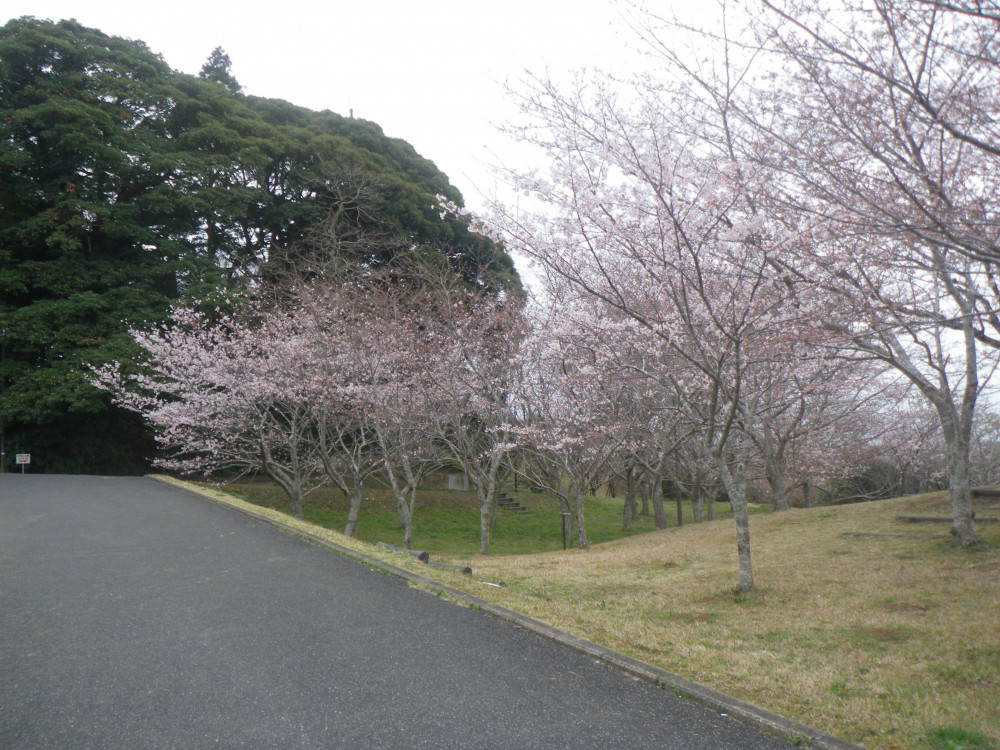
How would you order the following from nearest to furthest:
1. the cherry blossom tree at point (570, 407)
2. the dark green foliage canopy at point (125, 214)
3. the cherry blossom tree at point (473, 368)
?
the cherry blossom tree at point (570, 407) < the cherry blossom tree at point (473, 368) < the dark green foliage canopy at point (125, 214)

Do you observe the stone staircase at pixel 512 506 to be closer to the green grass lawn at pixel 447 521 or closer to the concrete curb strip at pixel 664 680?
the green grass lawn at pixel 447 521

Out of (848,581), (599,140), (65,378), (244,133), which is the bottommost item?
(848,581)

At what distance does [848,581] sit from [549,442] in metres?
6.28

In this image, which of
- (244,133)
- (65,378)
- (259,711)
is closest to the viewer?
(259,711)

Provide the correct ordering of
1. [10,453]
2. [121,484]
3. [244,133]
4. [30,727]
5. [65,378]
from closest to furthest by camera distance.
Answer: [30,727], [121,484], [65,378], [10,453], [244,133]

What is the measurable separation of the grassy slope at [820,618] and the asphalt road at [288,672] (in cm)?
63

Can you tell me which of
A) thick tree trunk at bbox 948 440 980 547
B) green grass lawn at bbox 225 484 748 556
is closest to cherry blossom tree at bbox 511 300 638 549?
green grass lawn at bbox 225 484 748 556

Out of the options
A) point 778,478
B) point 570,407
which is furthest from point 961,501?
point 570,407

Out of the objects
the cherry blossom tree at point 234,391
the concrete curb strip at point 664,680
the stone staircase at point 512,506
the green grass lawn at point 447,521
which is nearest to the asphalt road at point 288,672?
the concrete curb strip at point 664,680

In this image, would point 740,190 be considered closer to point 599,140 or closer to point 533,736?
point 599,140

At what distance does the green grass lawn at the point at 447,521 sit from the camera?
53.2 feet

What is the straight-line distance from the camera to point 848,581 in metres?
7.07

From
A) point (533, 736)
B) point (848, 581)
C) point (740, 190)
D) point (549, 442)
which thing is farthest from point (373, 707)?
point (549, 442)

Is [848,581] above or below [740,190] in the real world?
below
